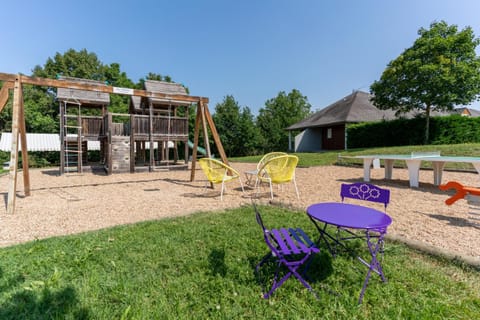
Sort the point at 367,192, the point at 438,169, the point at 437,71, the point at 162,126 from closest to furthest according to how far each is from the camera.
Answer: the point at 367,192 → the point at 438,169 → the point at 162,126 → the point at 437,71

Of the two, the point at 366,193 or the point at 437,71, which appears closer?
the point at 366,193

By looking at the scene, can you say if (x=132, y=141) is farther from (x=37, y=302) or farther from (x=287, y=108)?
(x=287, y=108)

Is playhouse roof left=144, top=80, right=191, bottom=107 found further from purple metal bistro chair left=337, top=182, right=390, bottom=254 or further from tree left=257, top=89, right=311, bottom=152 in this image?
tree left=257, top=89, right=311, bottom=152

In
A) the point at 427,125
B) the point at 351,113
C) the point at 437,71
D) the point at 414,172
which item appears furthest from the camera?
the point at 351,113

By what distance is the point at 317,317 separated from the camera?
6.09 ft

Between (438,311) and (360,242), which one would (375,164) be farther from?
(438,311)

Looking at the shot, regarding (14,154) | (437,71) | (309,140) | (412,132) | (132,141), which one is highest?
(437,71)

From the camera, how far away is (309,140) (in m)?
26.1

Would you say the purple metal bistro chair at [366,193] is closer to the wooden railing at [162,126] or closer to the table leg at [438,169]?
the table leg at [438,169]

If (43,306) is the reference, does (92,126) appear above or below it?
above

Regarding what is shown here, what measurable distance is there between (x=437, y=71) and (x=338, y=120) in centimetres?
765

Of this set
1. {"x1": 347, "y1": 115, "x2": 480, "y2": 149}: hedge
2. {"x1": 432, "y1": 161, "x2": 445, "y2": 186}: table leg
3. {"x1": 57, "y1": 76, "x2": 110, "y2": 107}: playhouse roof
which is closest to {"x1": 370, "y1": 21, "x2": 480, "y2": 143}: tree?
{"x1": 347, "y1": 115, "x2": 480, "y2": 149}: hedge

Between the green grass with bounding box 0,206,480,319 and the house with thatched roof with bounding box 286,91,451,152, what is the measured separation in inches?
827

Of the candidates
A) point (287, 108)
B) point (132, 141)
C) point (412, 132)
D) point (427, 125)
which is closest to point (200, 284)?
point (132, 141)
